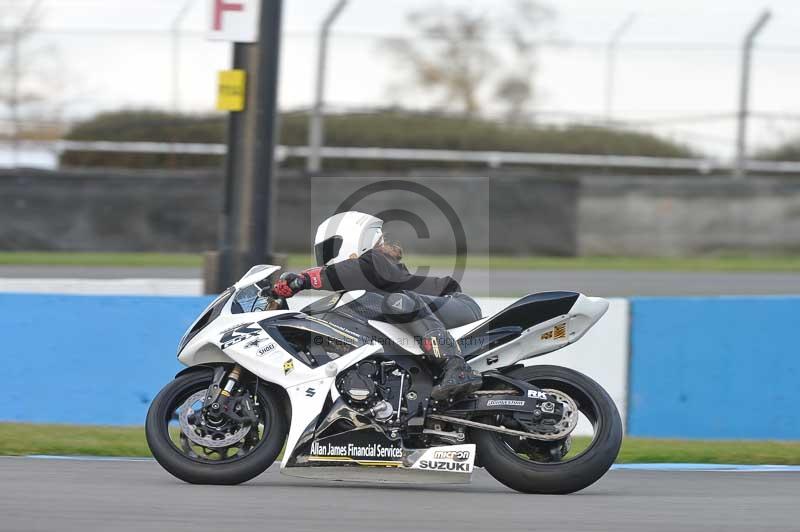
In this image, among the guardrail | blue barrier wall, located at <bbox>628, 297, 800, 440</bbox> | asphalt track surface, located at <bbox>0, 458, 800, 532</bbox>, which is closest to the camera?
asphalt track surface, located at <bbox>0, 458, 800, 532</bbox>

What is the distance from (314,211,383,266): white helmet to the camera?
20.3 ft

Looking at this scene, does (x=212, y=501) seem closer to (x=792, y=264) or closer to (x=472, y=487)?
(x=472, y=487)

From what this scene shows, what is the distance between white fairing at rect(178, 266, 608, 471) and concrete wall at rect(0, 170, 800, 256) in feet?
36.1

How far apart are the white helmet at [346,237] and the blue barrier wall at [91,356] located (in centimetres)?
257

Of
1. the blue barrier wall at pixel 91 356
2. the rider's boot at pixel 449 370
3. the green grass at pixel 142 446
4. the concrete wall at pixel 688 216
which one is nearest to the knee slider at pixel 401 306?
the rider's boot at pixel 449 370

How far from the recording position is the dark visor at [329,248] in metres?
6.22

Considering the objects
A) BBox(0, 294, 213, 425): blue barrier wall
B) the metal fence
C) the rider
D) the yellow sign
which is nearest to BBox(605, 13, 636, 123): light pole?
the metal fence

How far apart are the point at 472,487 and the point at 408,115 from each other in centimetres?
1445

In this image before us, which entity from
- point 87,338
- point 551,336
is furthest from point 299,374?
point 87,338

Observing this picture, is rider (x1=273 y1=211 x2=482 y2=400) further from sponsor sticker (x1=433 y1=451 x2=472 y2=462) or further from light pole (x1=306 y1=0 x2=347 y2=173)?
light pole (x1=306 y1=0 x2=347 y2=173)

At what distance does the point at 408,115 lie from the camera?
20.3 m

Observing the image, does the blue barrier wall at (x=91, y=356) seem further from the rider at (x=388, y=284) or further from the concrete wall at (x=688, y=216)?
the concrete wall at (x=688, y=216)

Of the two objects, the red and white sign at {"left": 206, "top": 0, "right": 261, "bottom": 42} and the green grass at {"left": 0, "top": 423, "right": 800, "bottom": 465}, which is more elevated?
the red and white sign at {"left": 206, "top": 0, "right": 261, "bottom": 42}

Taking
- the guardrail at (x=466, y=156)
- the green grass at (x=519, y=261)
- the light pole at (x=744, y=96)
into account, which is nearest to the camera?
the green grass at (x=519, y=261)
